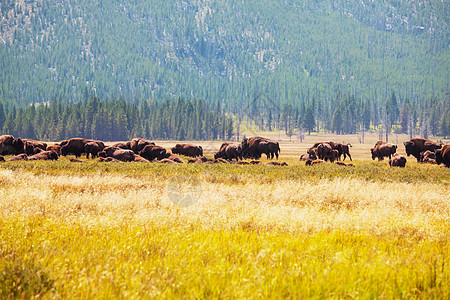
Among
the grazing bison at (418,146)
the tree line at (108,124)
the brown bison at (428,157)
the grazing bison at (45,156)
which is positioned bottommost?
the brown bison at (428,157)

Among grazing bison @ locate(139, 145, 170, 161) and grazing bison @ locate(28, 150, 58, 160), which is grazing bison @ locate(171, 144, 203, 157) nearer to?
grazing bison @ locate(139, 145, 170, 161)

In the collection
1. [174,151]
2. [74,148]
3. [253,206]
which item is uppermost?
[74,148]

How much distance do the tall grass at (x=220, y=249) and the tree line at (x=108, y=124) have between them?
133818mm

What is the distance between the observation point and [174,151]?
148 feet

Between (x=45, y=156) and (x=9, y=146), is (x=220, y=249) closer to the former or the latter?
(x=45, y=156)

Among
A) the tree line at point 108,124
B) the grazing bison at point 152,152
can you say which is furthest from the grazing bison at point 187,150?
the tree line at point 108,124

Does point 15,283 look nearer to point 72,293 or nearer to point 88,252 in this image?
point 72,293

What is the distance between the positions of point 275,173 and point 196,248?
1511 centimetres

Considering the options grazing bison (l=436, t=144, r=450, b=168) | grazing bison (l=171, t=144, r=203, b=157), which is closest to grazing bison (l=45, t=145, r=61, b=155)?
grazing bison (l=171, t=144, r=203, b=157)

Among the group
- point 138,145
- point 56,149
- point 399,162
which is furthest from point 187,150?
point 399,162

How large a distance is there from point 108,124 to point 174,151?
332 feet

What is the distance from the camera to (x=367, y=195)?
13312mm

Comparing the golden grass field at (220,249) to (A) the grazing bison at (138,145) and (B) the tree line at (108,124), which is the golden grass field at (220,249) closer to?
(A) the grazing bison at (138,145)

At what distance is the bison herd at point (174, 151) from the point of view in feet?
103
